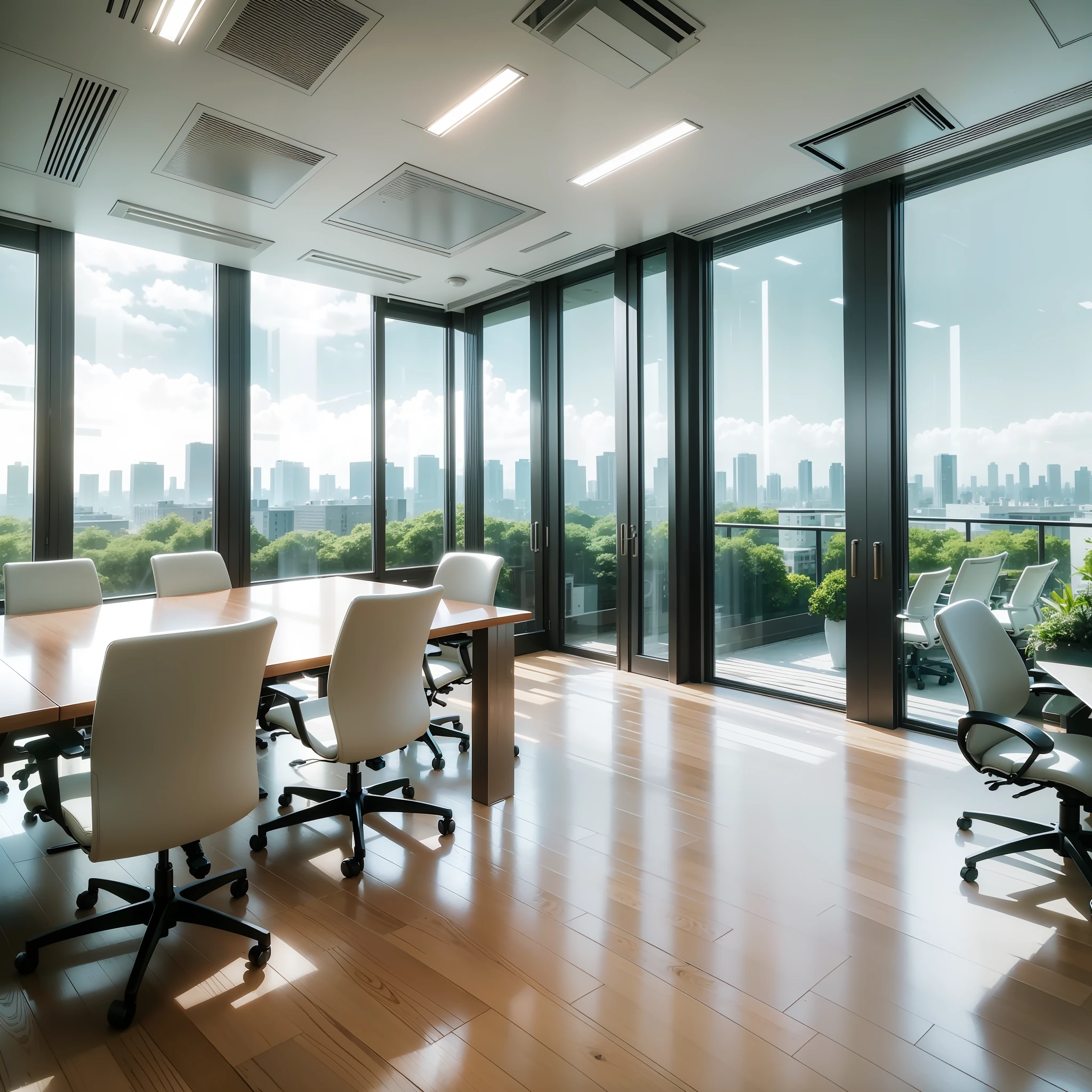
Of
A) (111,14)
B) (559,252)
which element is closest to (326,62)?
(111,14)

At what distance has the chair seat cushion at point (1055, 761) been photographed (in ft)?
7.76

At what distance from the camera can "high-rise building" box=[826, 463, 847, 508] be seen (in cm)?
455

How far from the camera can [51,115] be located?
3.45 metres

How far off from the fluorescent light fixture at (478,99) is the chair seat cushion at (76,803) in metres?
3.12

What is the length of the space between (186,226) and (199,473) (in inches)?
67.8

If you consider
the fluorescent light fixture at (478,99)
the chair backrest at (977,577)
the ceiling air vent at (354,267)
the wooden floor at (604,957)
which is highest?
the ceiling air vent at (354,267)

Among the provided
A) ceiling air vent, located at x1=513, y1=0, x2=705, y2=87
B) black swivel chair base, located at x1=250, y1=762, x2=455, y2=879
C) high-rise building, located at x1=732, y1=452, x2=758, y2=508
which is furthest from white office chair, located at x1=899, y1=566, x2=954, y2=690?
ceiling air vent, located at x1=513, y1=0, x2=705, y2=87

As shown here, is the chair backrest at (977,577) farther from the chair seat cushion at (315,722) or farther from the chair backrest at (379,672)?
the chair seat cushion at (315,722)

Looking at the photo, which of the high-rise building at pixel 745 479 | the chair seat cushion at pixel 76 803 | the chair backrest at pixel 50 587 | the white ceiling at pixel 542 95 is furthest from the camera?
the high-rise building at pixel 745 479

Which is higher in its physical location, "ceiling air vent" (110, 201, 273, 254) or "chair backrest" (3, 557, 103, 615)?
"ceiling air vent" (110, 201, 273, 254)

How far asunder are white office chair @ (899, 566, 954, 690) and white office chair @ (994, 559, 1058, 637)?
34 cm

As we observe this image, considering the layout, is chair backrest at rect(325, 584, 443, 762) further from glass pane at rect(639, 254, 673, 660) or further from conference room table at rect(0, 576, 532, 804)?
glass pane at rect(639, 254, 673, 660)

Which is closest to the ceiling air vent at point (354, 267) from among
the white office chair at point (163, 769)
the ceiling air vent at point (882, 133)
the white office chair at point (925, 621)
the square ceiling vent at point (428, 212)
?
the square ceiling vent at point (428, 212)

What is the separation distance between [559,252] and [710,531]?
2.38 metres
